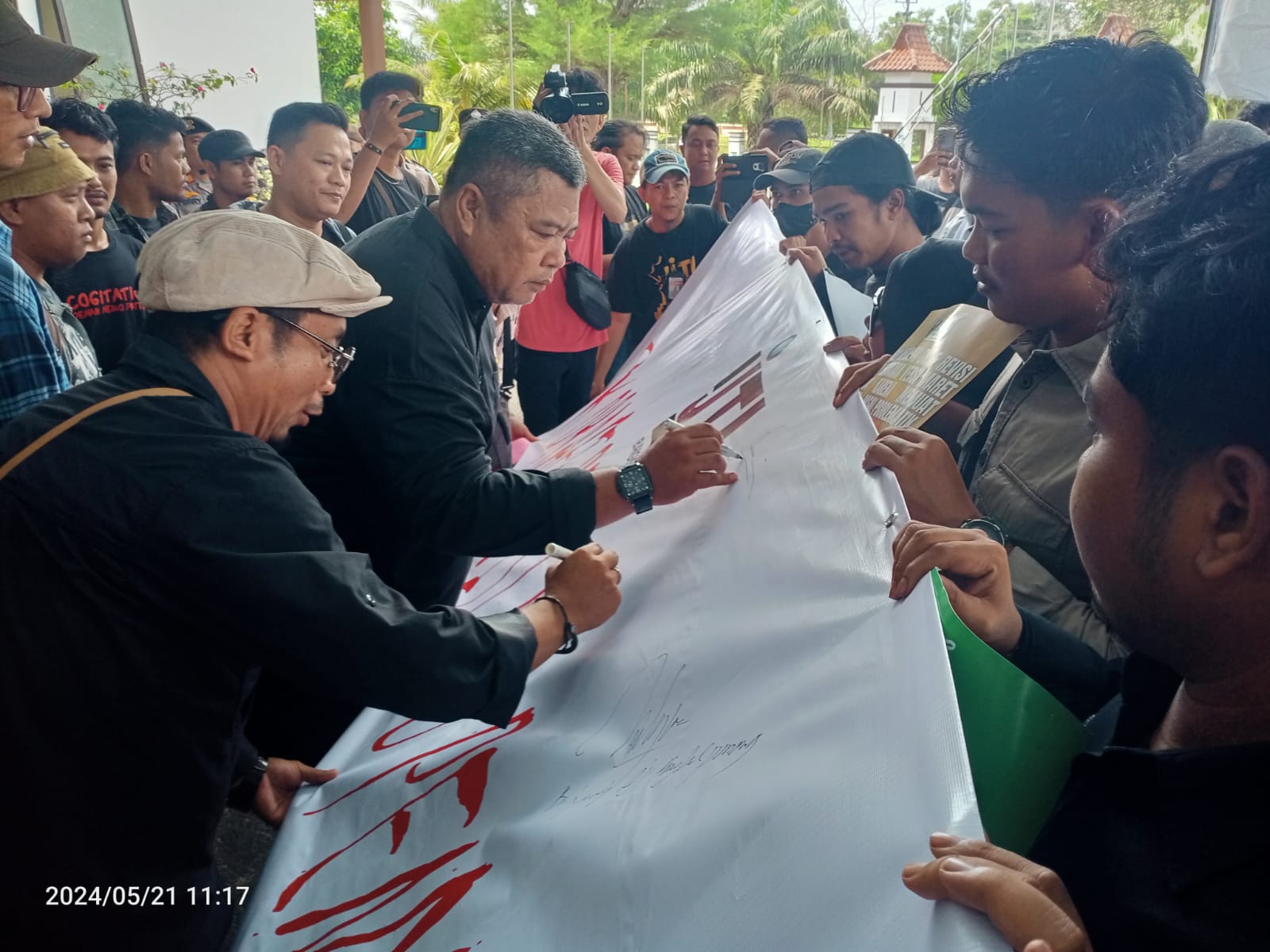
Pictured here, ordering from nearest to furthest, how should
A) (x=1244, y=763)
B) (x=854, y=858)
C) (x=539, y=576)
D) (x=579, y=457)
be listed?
1. (x=1244, y=763)
2. (x=854, y=858)
3. (x=539, y=576)
4. (x=579, y=457)

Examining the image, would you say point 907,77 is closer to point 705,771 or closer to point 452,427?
point 452,427

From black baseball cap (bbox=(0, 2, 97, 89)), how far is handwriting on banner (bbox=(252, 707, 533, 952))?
1959 mm

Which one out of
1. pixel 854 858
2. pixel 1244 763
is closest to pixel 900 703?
pixel 854 858

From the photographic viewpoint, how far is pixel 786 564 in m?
1.39

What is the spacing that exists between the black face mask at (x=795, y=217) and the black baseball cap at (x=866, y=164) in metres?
1.48

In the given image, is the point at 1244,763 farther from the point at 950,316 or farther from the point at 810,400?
the point at 950,316

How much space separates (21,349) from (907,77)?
40.5 meters

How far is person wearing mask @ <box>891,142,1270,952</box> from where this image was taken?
0.70 metres

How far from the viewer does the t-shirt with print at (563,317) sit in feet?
14.6

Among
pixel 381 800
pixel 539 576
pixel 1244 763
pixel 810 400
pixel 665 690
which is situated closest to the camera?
pixel 1244 763

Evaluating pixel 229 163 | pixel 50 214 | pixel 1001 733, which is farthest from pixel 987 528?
pixel 229 163

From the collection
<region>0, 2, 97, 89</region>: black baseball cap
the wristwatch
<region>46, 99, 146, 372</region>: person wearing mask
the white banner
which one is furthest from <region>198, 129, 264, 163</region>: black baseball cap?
the wristwatch

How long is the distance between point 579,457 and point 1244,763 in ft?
7.27
